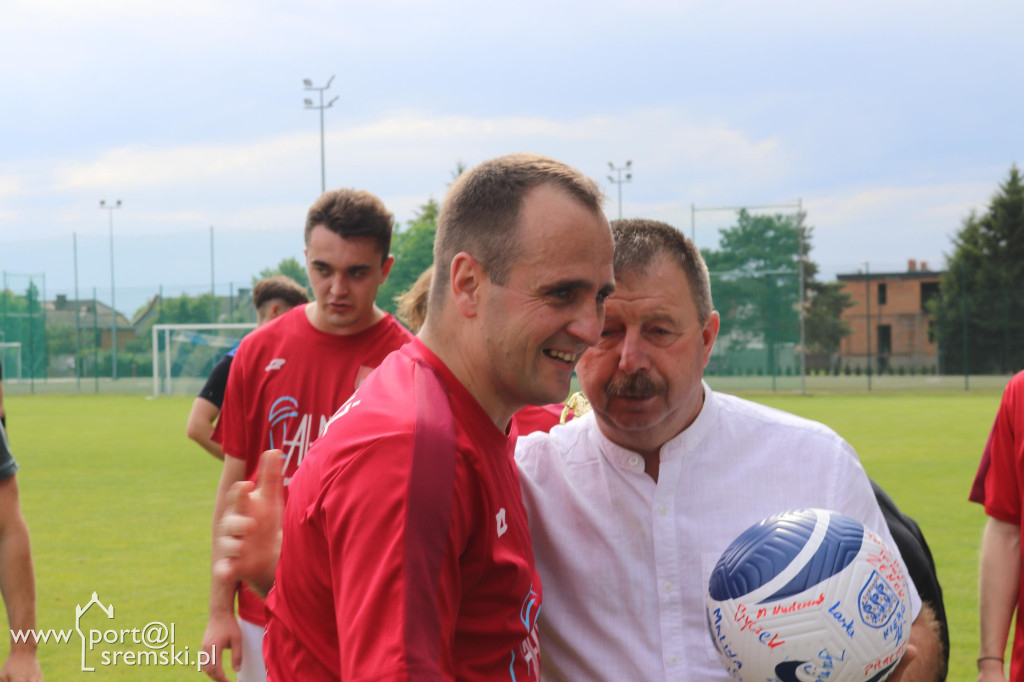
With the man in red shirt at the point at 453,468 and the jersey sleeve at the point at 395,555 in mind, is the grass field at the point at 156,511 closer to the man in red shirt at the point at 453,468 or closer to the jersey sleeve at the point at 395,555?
the man in red shirt at the point at 453,468

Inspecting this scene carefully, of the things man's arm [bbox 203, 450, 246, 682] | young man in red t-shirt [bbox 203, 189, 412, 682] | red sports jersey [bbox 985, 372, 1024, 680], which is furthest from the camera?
young man in red t-shirt [bbox 203, 189, 412, 682]

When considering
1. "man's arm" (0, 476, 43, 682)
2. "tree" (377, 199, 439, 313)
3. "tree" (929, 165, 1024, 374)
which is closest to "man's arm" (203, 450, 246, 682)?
"man's arm" (0, 476, 43, 682)

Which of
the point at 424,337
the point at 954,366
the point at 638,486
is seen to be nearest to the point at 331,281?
the point at 638,486

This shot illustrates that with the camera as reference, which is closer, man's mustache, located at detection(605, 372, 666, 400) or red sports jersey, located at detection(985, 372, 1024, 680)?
man's mustache, located at detection(605, 372, 666, 400)

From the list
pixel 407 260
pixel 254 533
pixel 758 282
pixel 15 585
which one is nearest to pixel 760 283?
pixel 758 282

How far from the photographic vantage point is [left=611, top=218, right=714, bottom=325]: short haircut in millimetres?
2611

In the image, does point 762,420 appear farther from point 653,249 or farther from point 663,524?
point 653,249

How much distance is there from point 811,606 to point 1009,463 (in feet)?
5.44

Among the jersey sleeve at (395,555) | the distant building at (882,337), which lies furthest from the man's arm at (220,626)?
the distant building at (882,337)

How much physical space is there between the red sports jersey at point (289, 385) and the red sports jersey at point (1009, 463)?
256 centimetres

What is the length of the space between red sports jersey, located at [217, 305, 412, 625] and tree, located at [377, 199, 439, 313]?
89.8 feet

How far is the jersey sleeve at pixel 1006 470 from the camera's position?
10.8ft

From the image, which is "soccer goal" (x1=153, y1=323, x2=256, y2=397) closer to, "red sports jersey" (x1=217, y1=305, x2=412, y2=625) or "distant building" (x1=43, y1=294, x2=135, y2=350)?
"distant building" (x1=43, y1=294, x2=135, y2=350)

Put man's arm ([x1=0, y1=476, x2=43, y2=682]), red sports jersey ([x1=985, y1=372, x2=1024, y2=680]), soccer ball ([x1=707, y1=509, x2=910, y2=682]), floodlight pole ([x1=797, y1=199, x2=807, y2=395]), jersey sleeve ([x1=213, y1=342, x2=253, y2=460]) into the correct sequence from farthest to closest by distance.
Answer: floodlight pole ([x1=797, y1=199, x2=807, y2=395]) < jersey sleeve ([x1=213, y1=342, x2=253, y2=460]) < man's arm ([x1=0, y1=476, x2=43, y2=682]) < red sports jersey ([x1=985, y1=372, x2=1024, y2=680]) < soccer ball ([x1=707, y1=509, x2=910, y2=682])
